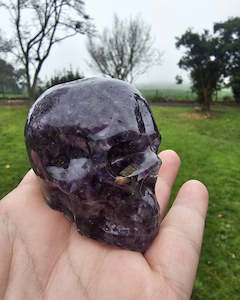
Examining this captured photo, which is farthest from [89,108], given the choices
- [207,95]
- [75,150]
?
[207,95]

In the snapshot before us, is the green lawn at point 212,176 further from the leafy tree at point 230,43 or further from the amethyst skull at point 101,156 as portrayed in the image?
the leafy tree at point 230,43

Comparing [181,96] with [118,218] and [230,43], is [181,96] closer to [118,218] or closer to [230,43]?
[230,43]

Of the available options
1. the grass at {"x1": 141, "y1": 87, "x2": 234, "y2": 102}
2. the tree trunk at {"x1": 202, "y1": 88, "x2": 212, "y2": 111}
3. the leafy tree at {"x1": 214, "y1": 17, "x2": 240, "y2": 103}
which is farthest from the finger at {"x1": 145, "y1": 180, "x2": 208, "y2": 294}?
the grass at {"x1": 141, "y1": 87, "x2": 234, "y2": 102}

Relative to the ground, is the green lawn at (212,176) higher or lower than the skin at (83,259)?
lower

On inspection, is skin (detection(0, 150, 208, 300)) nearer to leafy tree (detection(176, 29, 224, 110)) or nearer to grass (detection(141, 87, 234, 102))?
leafy tree (detection(176, 29, 224, 110))

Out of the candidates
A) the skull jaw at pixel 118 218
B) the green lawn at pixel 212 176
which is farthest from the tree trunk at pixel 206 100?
the skull jaw at pixel 118 218
